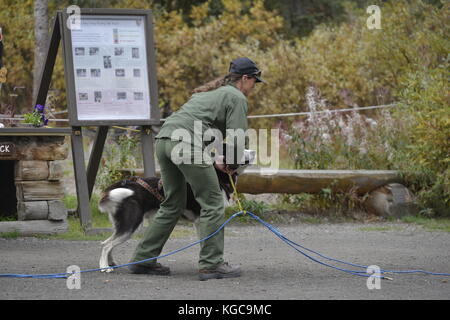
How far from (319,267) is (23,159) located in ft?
12.1

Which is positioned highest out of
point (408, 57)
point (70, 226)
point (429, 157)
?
point (408, 57)

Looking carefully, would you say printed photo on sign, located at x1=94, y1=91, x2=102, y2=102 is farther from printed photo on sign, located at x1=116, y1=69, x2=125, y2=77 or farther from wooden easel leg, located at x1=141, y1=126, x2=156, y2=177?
wooden easel leg, located at x1=141, y1=126, x2=156, y2=177

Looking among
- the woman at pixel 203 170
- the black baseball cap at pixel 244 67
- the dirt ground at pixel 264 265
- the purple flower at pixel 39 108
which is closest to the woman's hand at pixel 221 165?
the woman at pixel 203 170

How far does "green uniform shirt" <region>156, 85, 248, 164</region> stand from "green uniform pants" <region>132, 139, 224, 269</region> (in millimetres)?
135

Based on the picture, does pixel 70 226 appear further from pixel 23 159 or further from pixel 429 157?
pixel 429 157

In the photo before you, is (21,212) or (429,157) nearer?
(21,212)

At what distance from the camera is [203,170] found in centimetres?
613

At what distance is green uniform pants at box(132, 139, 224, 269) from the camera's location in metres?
6.17

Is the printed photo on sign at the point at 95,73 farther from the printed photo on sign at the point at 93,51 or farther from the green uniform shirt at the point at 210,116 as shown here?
the green uniform shirt at the point at 210,116

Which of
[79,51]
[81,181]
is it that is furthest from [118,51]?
[81,181]

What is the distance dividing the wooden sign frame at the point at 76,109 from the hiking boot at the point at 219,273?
2940 millimetres

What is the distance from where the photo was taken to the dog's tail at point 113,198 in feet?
21.5

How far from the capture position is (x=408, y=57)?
14.6 meters
